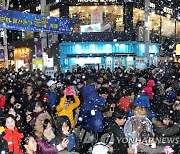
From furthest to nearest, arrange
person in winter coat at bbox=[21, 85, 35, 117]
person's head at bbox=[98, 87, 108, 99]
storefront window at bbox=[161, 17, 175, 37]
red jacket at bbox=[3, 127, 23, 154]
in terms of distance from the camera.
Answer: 1. storefront window at bbox=[161, 17, 175, 37]
2. person's head at bbox=[98, 87, 108, 99]
3. person in winter coat at bbox=[21, 85, 35, 117]
4. red jacket at bbox=[3, 127, 23, 154]

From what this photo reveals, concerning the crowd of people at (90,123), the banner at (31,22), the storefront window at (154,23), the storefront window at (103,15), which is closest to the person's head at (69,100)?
the crowd of people at (90,123)

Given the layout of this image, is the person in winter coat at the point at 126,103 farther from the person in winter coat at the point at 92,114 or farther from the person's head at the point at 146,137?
the person's head at the point at 146,137

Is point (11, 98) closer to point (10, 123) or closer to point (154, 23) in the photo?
point (10, 123)

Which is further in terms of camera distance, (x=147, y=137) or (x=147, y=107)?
(x=147, y=107)

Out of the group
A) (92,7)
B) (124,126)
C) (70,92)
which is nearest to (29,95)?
(70,92)

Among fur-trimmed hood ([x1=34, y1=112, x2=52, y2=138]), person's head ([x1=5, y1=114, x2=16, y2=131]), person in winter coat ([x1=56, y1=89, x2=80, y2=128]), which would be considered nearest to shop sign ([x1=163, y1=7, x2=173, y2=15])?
person in winter coat ([x1=56, y1=89, x2=80, y2=128])

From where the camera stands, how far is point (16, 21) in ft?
64.9

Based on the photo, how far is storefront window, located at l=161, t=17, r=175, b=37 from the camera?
46.3 metres

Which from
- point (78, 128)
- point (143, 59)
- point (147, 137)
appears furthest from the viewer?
point (143, 59)

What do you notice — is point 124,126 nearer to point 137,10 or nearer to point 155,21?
point 137,10

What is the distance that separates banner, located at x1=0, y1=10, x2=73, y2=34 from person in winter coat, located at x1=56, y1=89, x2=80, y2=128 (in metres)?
10.4

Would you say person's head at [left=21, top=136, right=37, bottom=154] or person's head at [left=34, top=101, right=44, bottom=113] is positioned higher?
person's head at [left=34, top=101, right=44, bottom=113]

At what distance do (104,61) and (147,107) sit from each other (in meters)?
23.8

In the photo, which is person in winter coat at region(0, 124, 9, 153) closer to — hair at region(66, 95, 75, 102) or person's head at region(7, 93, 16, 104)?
hair at region(66, 95, 75, 102)
